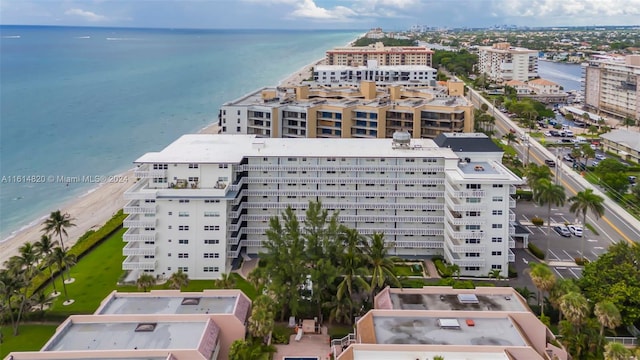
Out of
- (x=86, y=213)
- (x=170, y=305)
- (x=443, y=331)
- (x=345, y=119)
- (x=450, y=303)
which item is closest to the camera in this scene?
(x=443, y=331)

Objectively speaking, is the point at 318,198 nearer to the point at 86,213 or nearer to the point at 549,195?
the point at 549,195

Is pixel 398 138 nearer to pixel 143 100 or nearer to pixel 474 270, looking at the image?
pixel 474 270

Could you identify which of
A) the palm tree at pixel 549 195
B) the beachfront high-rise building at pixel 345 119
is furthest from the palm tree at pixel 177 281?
the beachfront high-rise building at pixel 345 119

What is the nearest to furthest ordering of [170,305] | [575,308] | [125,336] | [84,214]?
[575,308] < [125,336] < [170,305] < [84,214]

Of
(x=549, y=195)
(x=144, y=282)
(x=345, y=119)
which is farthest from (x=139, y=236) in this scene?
(x=345, y=119)

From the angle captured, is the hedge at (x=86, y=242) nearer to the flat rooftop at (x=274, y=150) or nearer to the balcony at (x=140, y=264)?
the balcony at (x=140, y=264)
